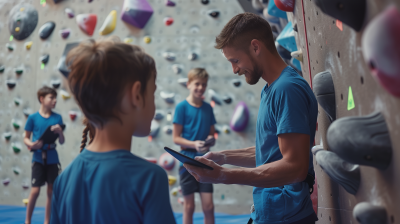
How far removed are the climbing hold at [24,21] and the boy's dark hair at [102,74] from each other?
4.53 metres

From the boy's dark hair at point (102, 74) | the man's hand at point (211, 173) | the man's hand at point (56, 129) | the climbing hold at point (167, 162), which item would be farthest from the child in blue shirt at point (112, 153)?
the climbing hold at point (167, 162)

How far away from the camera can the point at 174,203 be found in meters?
4.17

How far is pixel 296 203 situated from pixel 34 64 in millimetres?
4539

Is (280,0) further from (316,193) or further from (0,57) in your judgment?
(0,57)

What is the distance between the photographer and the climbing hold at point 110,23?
14.5 feet

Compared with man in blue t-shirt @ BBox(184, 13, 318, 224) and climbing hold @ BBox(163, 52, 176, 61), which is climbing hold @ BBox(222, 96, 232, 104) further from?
man in blue t-shirt @ BBox(184, 13, 318, 224)

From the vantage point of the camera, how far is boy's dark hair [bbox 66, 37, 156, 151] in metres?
0.77

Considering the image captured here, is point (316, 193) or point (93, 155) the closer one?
point (93, 155)

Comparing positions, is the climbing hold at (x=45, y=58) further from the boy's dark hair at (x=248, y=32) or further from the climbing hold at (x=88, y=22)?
the boy's dark hair at (x=248, y=32)

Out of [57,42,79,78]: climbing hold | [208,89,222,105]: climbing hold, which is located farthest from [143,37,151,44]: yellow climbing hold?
[208,89,222,105]: climbing hold

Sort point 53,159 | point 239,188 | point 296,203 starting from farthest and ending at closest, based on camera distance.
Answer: point 239,188 → point 53,159 → point 296,203

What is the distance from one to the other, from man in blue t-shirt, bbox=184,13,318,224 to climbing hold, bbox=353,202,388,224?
29 centimetres

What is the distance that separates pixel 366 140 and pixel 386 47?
0.78 ft

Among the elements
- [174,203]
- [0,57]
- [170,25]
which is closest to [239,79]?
[170,25]
